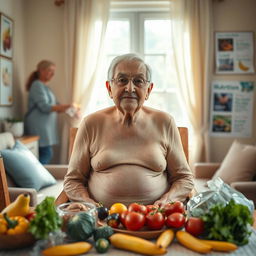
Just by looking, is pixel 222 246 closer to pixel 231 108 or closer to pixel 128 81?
pixel 128 81

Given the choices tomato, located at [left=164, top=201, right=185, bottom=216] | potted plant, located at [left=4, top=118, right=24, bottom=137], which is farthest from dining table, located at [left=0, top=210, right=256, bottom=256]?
potted plant, located at [left=4, top=118, right=24, bottom=137]

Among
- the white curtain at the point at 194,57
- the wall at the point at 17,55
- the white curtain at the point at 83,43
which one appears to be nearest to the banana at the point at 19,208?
the wall at the point at 17,55

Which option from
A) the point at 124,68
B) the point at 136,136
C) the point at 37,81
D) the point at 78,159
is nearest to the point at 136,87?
the point at 124,68

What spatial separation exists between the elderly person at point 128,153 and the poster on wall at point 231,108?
8.21 ft

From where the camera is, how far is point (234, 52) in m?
3.88

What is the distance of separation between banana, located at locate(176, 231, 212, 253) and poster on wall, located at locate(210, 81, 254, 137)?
313 centimetres

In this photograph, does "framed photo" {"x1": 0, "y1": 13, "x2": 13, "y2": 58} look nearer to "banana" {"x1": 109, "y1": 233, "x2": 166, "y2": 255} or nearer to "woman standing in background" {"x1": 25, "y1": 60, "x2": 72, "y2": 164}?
"woman standing in background" {"x1": 25, "y1": 60, "x2": 72, "y2": 164}

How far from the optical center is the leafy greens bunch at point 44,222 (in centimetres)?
90

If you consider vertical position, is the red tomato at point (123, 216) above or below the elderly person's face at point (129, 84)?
below

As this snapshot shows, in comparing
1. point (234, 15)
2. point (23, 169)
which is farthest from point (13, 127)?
point (234, 15)

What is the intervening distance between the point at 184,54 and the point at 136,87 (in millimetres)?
2562

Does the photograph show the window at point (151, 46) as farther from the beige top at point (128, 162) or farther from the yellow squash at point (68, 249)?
the yellow squash at point (68, 249)

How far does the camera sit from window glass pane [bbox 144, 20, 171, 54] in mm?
4047

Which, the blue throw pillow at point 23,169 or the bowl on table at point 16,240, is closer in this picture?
the bowl on table at point 16,240
